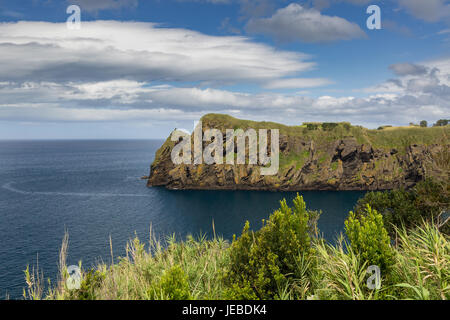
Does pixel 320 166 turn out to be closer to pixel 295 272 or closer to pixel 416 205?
pixel 416 205

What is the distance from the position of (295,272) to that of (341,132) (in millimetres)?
148473

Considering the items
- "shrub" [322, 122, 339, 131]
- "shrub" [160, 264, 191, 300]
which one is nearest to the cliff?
"shrub" [322, 122, 339, 131]

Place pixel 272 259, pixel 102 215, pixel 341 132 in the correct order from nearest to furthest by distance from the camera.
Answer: pixel 272 259 → pixel 102 215 → pixel 341 132

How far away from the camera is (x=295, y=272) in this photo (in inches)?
545

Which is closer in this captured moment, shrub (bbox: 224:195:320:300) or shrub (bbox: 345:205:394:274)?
shrub (bbox: 345:205:394:274)

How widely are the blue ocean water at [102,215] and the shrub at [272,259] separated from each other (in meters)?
27.3

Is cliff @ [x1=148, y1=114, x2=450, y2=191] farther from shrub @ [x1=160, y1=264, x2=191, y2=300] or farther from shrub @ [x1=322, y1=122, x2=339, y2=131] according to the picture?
shrub @ [x1=160, y1=264, x2=191, y2=300]

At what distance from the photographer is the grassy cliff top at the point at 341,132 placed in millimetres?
146300

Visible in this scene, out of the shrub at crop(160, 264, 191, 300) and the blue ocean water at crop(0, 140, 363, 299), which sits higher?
the shrub at crop(160, 264, 191, 300)

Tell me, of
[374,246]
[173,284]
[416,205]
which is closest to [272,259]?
[374,246]

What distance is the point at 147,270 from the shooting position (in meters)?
15.6

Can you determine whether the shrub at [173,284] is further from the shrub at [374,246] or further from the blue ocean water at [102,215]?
the blue ocean water at [102,215]
